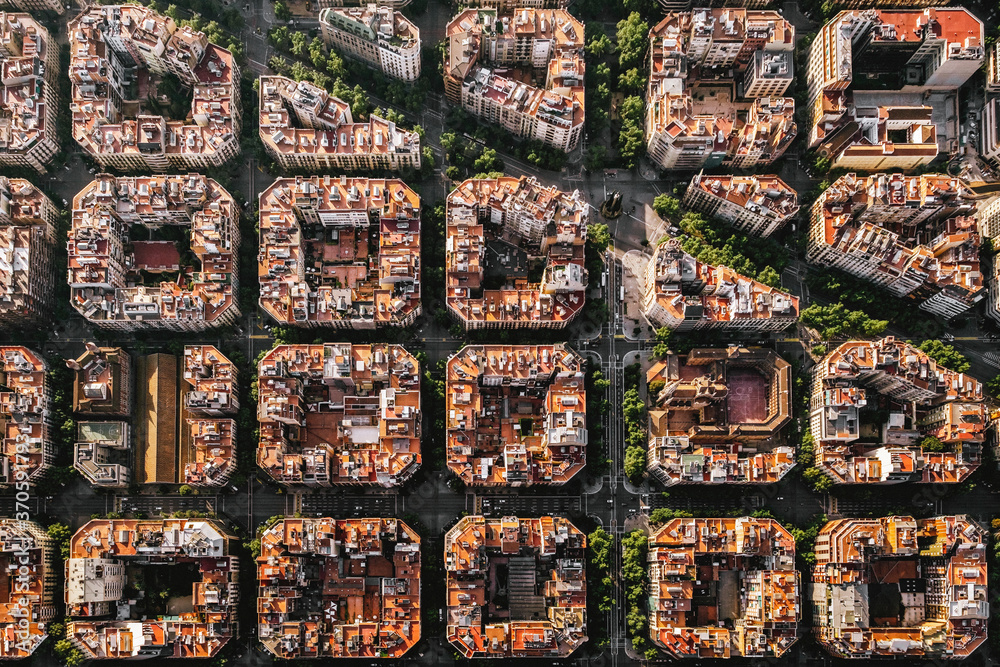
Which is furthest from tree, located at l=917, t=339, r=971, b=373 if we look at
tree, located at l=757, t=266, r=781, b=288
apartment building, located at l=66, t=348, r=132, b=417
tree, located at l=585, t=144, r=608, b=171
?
apartment building, located at l=66, t=348, r=132, b=417

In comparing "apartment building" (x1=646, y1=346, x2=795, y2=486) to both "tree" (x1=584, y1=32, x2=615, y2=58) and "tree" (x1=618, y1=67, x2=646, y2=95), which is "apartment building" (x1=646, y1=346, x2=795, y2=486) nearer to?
"tree" (x1=618, y1=67, x2=646, y2=95)

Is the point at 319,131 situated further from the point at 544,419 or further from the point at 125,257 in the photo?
the point at 544,419

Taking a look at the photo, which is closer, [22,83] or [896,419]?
[896,419]

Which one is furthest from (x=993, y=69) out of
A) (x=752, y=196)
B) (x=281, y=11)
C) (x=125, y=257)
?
(x=125, y=257)

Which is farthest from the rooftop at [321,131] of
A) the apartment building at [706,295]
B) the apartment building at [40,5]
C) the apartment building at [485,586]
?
the apartment building at [485,586]

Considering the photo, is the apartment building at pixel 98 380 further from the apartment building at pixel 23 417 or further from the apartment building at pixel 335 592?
the apartment building at pixel 335 592

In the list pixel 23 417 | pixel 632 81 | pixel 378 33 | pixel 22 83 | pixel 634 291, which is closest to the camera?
pixel 23 417
